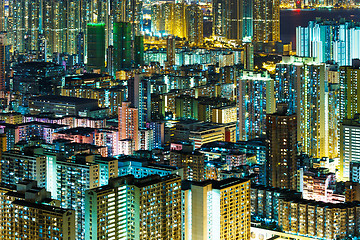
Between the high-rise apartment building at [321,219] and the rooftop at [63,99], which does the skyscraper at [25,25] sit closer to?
the rooftop at [63,99]

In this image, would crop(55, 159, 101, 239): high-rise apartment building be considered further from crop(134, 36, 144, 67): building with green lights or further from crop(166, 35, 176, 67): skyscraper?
crop(166, 35, 176, 67): skyscraper

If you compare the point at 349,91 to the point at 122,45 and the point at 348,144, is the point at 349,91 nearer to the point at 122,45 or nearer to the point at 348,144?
the point at 348,144


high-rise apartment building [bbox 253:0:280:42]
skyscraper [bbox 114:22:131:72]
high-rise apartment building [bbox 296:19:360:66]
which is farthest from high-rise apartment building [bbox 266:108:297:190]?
high-rise apartment building [bbox 253:0:280:42]

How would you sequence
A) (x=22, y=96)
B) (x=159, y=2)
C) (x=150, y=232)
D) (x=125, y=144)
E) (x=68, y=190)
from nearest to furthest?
(x=150, y=232) → (x=68, y=190) → (x=125, y=144) → (x=22, y=96) → (x=159, y=2)

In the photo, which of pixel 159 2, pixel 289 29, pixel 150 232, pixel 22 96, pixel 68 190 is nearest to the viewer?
pixel 150 232

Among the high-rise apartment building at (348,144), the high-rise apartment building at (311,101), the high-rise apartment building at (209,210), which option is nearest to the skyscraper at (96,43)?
the high-rise apartment building at (311,101)

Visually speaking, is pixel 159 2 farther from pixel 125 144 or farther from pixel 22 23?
pixel 125 144

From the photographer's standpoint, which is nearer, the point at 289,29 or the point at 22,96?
the point at 22,96

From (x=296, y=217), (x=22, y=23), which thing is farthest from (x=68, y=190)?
(x=22, y=23)
